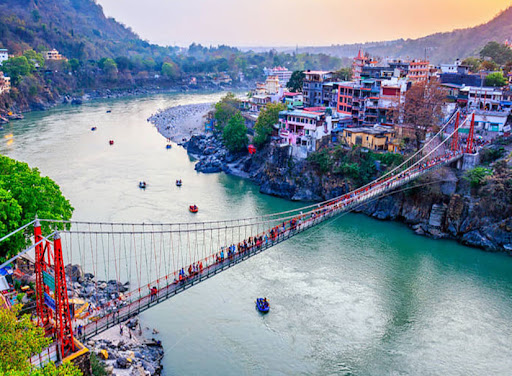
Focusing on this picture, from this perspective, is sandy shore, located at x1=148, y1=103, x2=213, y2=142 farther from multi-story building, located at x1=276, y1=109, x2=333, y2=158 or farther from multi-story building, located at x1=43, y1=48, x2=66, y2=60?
multi-story building, located at x1=43, y1=48, x2=66, y2=60

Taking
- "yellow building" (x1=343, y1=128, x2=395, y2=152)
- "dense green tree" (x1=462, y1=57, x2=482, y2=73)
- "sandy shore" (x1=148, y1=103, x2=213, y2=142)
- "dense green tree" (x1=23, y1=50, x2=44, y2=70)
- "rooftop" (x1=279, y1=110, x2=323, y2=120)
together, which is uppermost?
"dense green tree" (x1=23, y1=50, x2=44, y2=70)

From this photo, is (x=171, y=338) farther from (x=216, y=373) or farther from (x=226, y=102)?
(x=226, y=102)

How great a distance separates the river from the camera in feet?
38.3

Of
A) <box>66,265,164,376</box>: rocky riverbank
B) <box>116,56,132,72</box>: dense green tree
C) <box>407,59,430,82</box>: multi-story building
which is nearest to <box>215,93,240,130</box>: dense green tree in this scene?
<box>407,59,430,82</box>: multi-story building

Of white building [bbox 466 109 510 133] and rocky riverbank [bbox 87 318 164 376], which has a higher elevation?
white building [bbox 466 109 510 133]

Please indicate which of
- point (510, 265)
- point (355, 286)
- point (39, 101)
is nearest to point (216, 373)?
point (355, 286)

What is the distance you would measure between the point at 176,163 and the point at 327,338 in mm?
18742

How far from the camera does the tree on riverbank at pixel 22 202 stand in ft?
38.8

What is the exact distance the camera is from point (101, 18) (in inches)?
4609

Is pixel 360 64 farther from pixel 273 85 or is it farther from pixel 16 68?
pixel 16 68

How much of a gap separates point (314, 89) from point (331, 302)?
19.3 metres

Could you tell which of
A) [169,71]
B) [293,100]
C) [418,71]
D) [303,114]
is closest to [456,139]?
[303,114]

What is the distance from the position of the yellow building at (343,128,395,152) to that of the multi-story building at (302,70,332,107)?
7.81 meters

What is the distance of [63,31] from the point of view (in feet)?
243
